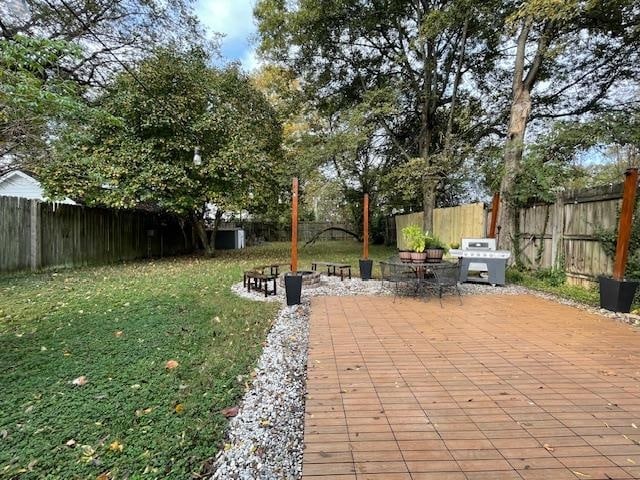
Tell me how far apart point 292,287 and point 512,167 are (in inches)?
220

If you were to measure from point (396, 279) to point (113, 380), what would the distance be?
13.2 feet

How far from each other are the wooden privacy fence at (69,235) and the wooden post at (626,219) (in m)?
10.5

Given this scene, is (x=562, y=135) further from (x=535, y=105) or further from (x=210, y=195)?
(x=210, y=195)

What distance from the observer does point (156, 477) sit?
1.80 meters

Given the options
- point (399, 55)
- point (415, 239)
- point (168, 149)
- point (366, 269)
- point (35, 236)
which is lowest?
point (366, 269)

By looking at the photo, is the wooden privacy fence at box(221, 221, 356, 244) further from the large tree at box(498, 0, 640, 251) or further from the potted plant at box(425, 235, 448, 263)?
the potted plant at box(425, 235, 448, 263)

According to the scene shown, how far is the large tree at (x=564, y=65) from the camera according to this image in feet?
23.1

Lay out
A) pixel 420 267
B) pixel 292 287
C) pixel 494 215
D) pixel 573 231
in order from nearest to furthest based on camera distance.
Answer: pixel 292 287 < pixel 420 267 < pixel 573 231 < pixel 494 215

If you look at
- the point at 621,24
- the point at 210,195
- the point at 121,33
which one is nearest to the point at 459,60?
the point at 621,24

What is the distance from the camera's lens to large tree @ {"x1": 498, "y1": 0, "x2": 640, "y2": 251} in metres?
7.03

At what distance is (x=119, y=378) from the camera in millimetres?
2885

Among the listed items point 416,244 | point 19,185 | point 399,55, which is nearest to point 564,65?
point 399,55

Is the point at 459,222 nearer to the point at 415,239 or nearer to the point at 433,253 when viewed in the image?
the point at 433,253

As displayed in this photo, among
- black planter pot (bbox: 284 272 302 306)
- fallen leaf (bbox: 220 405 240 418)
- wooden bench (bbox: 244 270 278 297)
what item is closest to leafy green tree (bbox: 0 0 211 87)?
wooden bench (bbox: 244 270 278 297)
